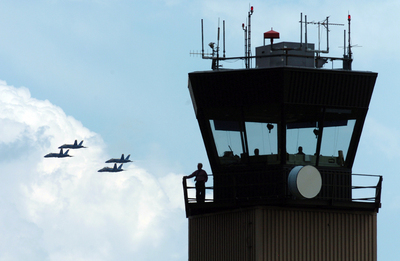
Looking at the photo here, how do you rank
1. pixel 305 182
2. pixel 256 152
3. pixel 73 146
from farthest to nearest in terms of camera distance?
1. pixel 73 146
2. pixel 256 152
3. pixel 305 182

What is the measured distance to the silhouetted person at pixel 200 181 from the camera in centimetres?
2200

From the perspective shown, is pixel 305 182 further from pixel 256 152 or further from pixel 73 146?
pixel 73 146

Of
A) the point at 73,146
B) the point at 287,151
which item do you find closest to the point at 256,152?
the point at 287,151

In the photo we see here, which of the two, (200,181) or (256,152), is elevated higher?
(256,152)

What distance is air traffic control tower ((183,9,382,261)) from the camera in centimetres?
2070

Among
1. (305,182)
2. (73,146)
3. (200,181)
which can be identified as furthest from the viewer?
(73,146)

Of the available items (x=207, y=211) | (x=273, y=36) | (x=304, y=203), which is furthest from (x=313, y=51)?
(x=207, y=211)

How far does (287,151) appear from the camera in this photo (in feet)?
68.7

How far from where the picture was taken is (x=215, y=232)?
22688 mm

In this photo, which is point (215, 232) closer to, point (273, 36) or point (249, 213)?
point (249, 213)

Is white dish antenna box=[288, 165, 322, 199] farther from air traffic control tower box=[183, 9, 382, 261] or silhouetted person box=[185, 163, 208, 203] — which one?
silhouetted person box=[185, 163, 208, 203]

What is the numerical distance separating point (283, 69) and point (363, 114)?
296cm

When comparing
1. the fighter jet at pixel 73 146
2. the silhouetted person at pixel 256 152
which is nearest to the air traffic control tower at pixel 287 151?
the silhouetted person at pixel 256 152

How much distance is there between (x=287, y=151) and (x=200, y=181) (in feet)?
9.54
